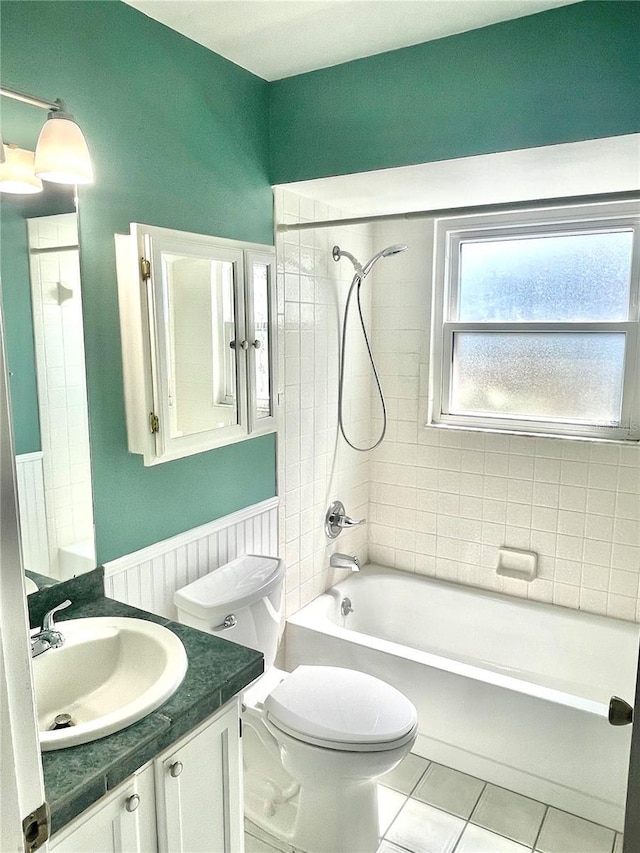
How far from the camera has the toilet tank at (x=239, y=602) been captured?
5.98 ft

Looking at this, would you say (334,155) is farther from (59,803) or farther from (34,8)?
(59,803)

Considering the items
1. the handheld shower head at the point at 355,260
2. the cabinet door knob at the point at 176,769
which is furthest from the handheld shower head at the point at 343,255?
the cabinet door knob at the point at 176,769

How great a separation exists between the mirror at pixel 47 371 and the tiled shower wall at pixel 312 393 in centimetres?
92

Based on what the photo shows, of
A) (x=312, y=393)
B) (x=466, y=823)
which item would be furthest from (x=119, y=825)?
(x=312, y=393)

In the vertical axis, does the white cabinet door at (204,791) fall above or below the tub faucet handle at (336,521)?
below

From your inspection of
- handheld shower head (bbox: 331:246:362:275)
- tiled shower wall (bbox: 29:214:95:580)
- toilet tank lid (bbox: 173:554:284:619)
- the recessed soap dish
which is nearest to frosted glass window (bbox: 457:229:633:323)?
handheld shower head (bbox: 331:246:362:275)

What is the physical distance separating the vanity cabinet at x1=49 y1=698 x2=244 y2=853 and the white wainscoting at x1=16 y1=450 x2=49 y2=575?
23.5 inches

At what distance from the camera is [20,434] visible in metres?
1.48

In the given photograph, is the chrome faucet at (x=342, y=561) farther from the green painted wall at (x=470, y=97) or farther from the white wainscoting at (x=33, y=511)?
the green painted wall at (x=470, y=97)

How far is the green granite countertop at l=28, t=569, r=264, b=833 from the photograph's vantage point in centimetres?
105

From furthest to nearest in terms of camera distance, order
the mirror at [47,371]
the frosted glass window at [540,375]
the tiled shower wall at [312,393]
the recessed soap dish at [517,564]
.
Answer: the recessed soap dish at [517,564]
the frosted glass window at [540,375]
the tiled shower wall at [312,393]
the mirror at [47,371]

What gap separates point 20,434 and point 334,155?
4.55 ft

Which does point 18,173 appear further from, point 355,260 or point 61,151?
point 355,260

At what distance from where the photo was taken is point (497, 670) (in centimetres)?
278
